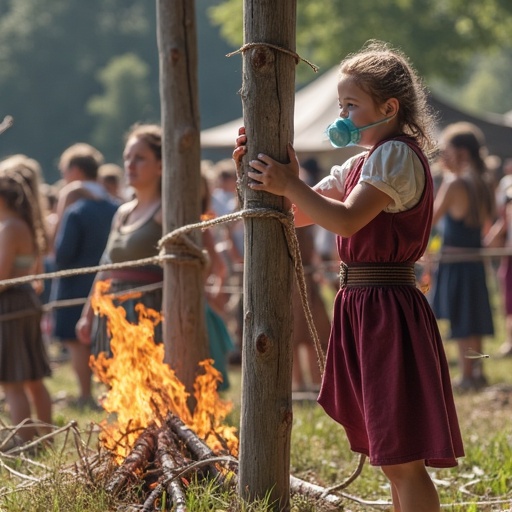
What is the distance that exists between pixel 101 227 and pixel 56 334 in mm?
1082

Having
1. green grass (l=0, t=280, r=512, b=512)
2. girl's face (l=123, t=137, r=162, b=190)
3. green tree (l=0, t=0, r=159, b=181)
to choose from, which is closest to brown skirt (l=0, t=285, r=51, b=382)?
green grass (l=0, t=280, r=512, b=512)

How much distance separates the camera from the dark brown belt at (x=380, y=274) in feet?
13.4

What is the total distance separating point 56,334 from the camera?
10102mm

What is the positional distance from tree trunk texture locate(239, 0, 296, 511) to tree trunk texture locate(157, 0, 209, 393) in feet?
5.48

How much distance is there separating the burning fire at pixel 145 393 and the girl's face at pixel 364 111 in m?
1.70

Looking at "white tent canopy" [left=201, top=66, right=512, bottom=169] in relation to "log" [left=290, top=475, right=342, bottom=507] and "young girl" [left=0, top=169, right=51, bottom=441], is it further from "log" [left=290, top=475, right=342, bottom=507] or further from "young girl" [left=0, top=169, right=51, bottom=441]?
"log" [left=290, top=475, right=342, bottom=507]

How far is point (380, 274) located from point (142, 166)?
2958 mm

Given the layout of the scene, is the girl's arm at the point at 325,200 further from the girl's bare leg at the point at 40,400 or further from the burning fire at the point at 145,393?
the girl's bare leg at the point at 40,400

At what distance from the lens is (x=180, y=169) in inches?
231

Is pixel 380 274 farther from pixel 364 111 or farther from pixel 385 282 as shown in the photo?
pixel 364 111

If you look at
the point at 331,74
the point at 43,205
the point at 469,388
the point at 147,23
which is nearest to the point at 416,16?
the point at 331,74

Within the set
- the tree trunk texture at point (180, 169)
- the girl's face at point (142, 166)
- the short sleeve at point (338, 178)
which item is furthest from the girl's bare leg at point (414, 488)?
the girl's face at point (142, 166)

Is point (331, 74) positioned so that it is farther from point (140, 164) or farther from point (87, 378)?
point (140, 164)

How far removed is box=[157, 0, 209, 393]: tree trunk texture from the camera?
5.86 m
